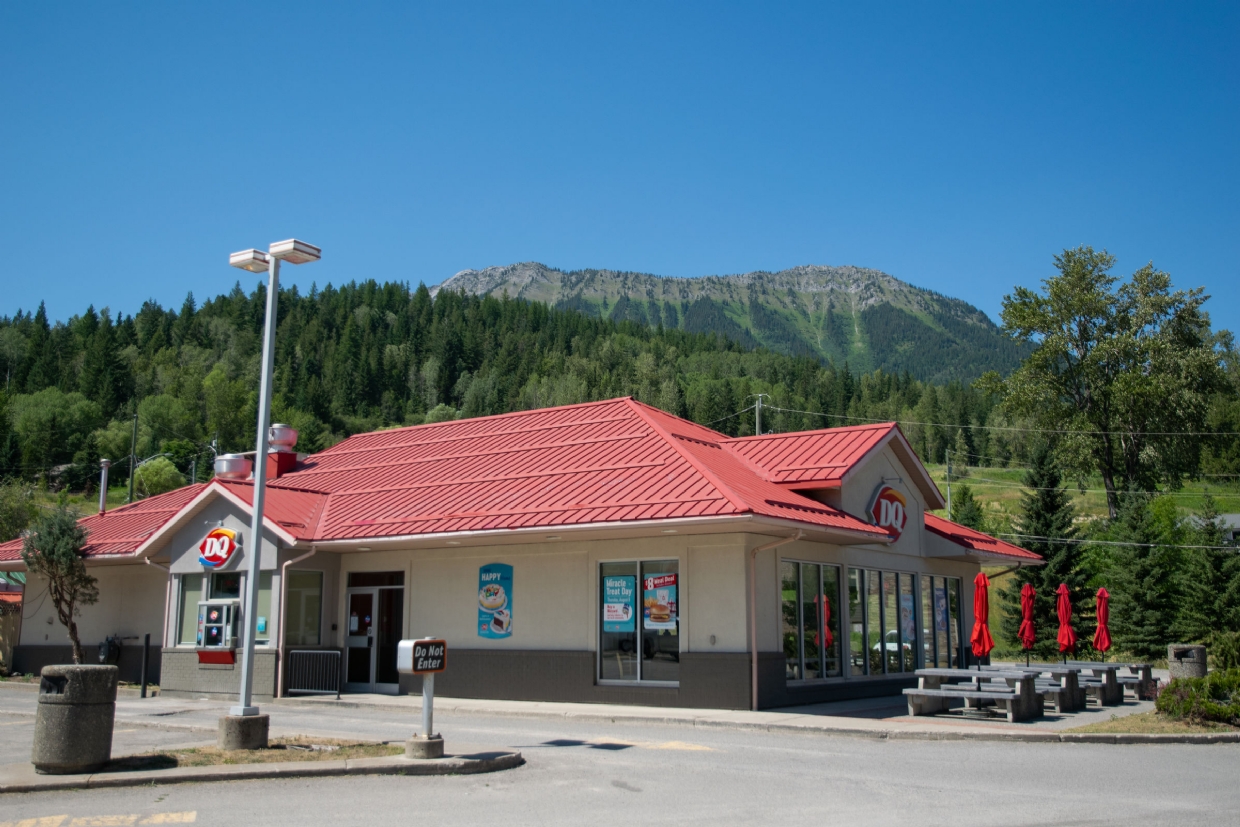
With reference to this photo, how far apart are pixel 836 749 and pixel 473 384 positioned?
12520 cm

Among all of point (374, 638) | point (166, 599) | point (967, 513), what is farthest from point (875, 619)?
point (967, 513)

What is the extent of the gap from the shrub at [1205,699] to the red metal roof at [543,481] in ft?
18.5

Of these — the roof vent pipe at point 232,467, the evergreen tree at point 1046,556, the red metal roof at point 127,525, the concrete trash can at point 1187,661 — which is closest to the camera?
the concrete trash can at point 1187,661

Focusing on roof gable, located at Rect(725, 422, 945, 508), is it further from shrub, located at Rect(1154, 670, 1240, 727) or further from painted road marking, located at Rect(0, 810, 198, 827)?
painted road marking, located at Rect(0, 810, 198, 827)

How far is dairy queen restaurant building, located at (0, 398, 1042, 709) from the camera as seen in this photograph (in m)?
17.5

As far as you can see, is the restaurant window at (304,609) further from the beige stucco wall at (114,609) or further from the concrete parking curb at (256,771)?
the concrete parking curb at (256,771)

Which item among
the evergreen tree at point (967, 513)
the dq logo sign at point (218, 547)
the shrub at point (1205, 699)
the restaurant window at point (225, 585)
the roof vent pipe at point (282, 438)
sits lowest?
the shrub at point (1205, 699)

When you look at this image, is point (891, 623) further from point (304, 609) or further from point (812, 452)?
point (304, 609)

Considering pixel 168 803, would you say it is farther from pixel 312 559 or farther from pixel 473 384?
pixel 473 384

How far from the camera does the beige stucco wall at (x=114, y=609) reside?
78.4 ft

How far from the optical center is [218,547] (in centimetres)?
2100

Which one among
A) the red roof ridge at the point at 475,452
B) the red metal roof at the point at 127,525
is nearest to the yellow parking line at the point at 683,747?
the red roof ridge at the point at 475,452


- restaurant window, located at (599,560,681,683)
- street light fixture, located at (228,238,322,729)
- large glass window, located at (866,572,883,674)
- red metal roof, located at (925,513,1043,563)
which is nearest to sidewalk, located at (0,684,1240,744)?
restaurant window, located at (599,560,681,683)

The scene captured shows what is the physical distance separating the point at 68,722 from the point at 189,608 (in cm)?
1296
